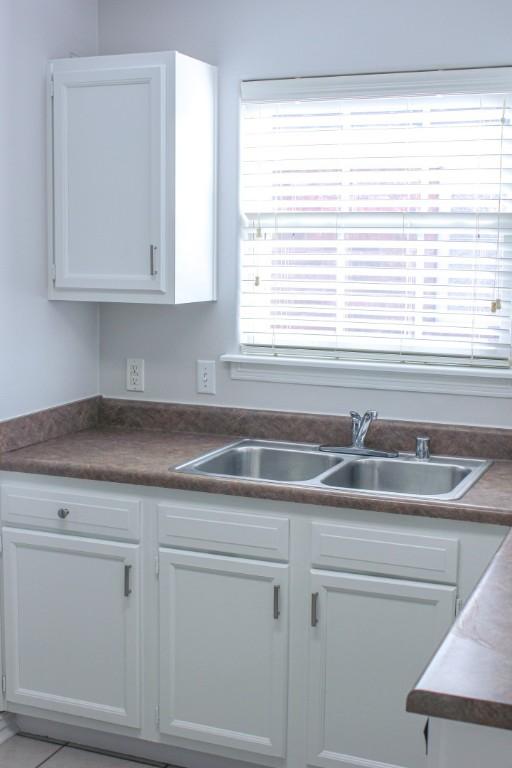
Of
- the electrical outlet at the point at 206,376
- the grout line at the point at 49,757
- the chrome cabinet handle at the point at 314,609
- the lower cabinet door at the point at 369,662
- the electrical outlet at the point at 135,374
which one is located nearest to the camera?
the lower cabinet door at the point at 369,662

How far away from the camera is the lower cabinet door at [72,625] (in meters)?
3.01

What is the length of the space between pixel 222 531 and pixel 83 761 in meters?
0.90

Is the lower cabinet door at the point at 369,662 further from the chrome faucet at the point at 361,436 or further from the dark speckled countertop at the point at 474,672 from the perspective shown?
the dark speckled countertop at the point at 474,672

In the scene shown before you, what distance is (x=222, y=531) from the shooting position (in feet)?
9.39

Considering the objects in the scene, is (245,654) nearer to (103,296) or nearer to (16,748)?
(16,748)

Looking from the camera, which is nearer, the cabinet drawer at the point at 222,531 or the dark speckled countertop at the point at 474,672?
the dark speckled countertop at the point at 474,672

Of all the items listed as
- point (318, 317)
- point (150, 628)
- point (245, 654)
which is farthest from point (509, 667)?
point (318, 317)

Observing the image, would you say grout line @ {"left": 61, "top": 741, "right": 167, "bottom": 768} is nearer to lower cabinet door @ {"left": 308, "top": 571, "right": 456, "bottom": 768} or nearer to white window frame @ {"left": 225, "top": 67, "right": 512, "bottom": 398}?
lower cabinet door @ {"left": 308, "top": 571, "right": 456, "bottom": 768}

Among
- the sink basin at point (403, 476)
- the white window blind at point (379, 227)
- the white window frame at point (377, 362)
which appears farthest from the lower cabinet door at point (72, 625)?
the white window blind at point (379, 227)

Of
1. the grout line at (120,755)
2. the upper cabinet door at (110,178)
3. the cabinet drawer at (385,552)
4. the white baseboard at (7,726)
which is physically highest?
the upper cabinet door at (110,178)

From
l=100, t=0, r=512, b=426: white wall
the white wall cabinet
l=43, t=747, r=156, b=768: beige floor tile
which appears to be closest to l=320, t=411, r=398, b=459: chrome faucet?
l=100, t=0, r=512, b=426: white wall

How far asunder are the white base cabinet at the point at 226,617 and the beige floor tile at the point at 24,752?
0.29 ft

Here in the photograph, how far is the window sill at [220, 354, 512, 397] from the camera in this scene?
10.5 feet

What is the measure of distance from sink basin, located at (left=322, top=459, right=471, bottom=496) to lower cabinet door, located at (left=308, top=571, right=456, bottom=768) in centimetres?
46
